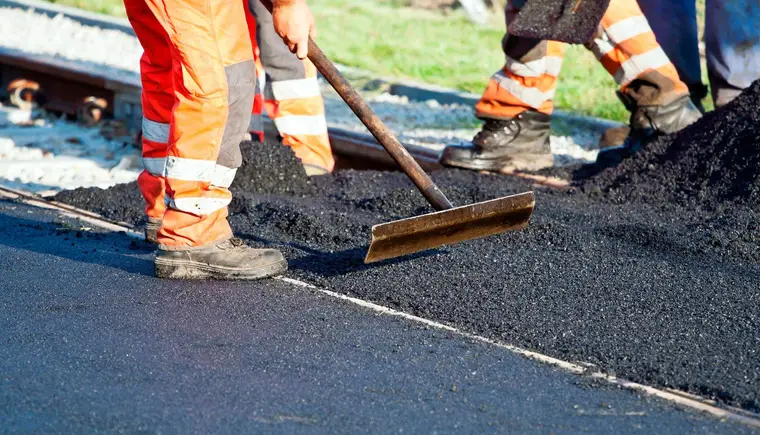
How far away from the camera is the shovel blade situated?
3.89 metres

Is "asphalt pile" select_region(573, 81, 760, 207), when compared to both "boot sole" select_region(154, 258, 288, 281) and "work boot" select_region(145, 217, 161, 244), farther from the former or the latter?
"work boot" select_region(145, 217, 161, 244)

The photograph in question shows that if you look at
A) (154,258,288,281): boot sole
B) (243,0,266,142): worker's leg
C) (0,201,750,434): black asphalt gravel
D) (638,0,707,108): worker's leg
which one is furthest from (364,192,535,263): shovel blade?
(638,0,707,108): worker's leg

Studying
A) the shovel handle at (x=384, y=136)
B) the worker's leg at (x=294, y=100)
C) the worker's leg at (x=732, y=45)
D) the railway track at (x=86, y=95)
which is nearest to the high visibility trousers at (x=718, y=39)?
the worker's leg at (x=732, y=45)

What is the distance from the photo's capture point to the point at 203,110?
3.92m

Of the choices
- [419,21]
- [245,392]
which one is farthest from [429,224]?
[419,21]

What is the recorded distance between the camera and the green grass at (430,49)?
329 inches

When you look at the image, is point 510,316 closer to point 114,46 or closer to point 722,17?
point 722,17

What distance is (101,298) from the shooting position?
3918 millimetres

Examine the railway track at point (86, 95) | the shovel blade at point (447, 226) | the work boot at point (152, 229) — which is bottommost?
the railway track at point (86, 95)

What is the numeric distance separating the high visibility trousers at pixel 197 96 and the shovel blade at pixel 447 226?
671 millimetres

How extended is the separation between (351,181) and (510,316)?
2.20 m

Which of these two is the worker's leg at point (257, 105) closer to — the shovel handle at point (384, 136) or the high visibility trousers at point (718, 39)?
the shovel handle at point (384, 136)

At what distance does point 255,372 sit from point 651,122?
140 inches

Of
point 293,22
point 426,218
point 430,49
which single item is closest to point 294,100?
point 293,22
